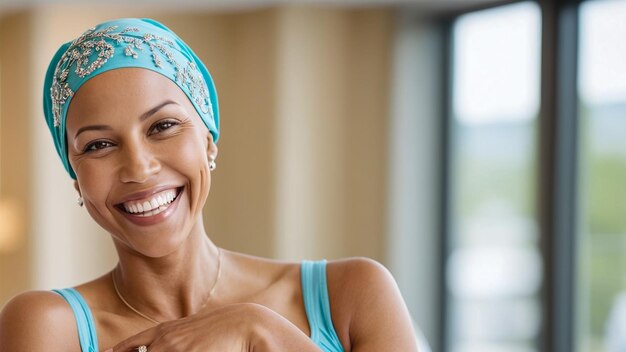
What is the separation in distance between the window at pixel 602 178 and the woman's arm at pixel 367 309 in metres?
3.72

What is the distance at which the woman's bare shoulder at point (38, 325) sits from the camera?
1345 millimetres

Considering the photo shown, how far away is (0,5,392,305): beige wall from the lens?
6125mm

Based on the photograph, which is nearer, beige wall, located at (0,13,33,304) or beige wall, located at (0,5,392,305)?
beige wall, located at (0,5,392,305)

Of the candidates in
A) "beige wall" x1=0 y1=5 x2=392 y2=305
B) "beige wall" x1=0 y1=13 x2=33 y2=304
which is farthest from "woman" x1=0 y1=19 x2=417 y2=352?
"beige wall" x1=0 y1=13 x2=33 y2=304

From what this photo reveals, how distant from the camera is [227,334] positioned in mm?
1291

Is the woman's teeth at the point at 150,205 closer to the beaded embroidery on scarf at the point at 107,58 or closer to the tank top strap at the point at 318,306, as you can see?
the beaded embroidery on scarf at the point at 107,58

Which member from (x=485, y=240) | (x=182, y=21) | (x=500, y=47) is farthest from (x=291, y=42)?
(x=485, y=240)

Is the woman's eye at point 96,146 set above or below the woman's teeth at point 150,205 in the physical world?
above

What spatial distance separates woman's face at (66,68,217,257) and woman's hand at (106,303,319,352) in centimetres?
10

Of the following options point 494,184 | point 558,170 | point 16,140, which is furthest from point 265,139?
point 558,170

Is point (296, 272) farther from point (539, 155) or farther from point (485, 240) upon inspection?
point (485, 240)

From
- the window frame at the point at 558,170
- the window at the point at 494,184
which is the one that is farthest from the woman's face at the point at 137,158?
the window at the point at 494,184

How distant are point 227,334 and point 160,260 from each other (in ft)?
0.53

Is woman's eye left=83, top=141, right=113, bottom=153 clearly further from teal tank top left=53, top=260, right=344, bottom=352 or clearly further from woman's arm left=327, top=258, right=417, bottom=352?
woman's arm left=327, top=258, right=417, bottom=352
